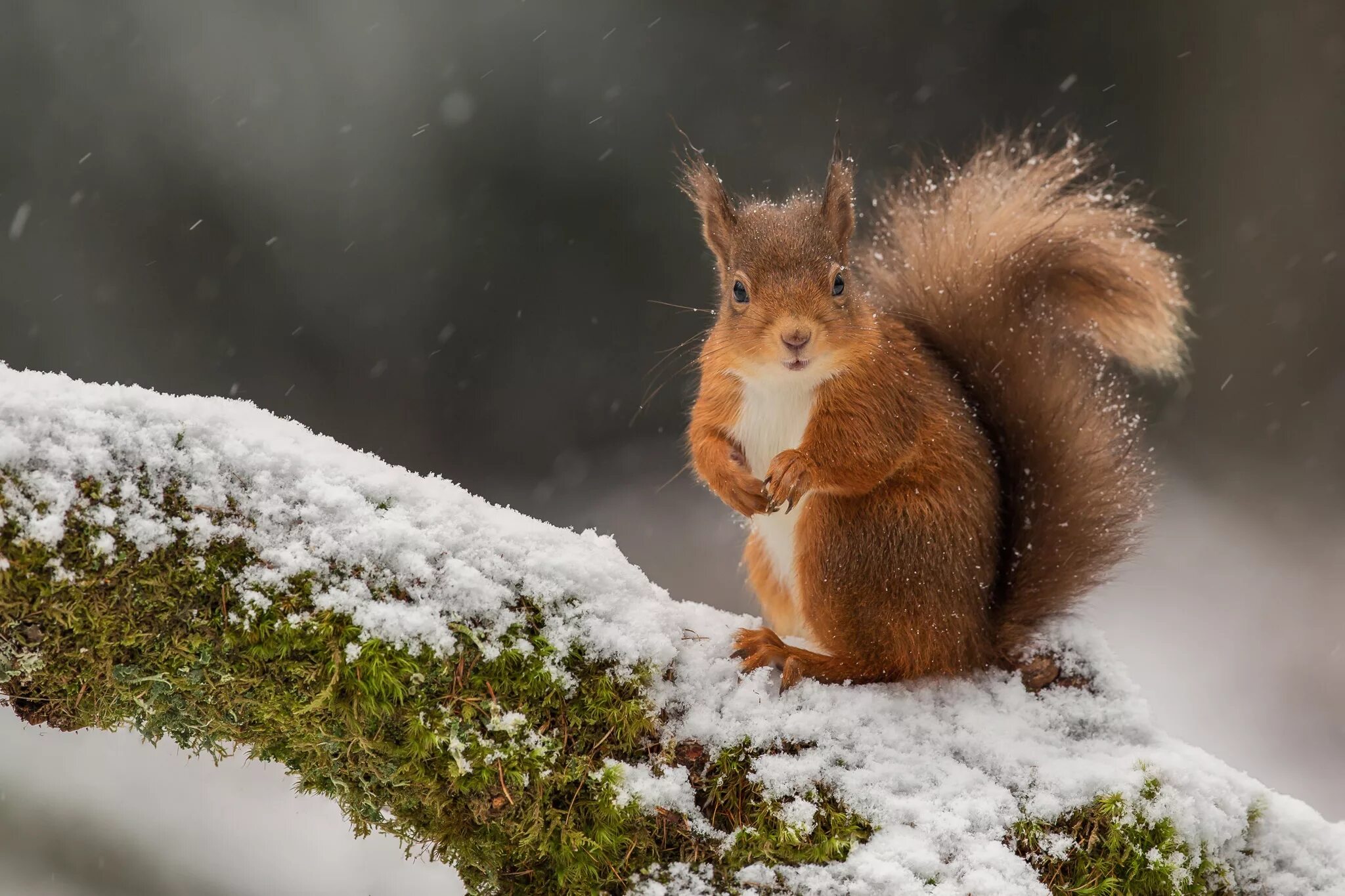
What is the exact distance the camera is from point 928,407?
1.97 m

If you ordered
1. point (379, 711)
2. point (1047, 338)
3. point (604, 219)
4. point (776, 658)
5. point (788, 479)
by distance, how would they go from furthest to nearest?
point (604, 219) → point (1047, 338) → point (788, 479) → point (776, 658) → point (379, 711)

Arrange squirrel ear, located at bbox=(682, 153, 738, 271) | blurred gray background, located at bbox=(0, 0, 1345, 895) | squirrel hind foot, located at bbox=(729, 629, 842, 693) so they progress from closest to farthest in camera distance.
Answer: squirrel hind foot, located at bbox=(729, 629, 842, 693), squirrel ear, located at bbox=(682, 153, 738, 271), blurred gray background, located at bbox=(0, 0, 1345, 895)

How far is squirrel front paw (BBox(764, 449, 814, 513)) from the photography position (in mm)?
1818

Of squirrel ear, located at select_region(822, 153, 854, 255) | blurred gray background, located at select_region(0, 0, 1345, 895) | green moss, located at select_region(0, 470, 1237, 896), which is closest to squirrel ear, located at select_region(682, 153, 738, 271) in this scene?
squirrel ear, located at select_region(822, 153, 854, 255)

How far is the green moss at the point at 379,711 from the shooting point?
4.06ft

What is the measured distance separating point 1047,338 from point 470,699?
148cm

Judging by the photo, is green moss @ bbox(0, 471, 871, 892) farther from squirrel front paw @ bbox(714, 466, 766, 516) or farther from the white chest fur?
the white chest fur

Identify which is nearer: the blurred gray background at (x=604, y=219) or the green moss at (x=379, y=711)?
the green moss at (x=379, y=711)

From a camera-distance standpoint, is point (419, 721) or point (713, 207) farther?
point (713, 207)

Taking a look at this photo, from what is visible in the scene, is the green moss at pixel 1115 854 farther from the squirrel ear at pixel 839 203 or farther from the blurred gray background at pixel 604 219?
the blurred gray background at pixel 604 219

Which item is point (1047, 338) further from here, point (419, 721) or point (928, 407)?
point (419, 721)

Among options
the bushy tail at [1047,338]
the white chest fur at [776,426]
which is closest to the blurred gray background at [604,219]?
the bushy tail at [1047,338]

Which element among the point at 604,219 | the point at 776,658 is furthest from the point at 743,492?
the point at 604,219

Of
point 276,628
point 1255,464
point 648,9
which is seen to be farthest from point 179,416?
point 1255,464
